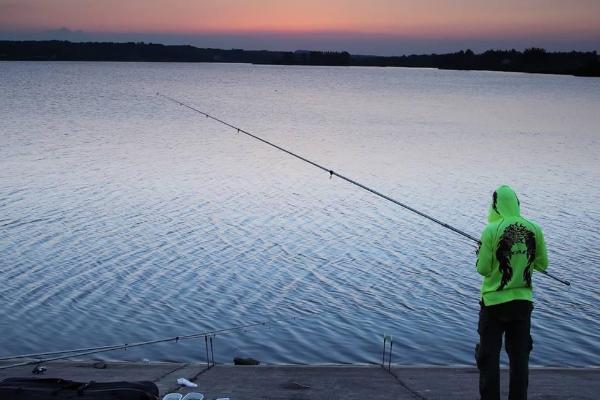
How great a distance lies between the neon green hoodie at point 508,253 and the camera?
16.9ft

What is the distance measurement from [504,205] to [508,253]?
0.36 m

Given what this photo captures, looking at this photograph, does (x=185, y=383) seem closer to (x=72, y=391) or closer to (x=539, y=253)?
(x=72, y=391)

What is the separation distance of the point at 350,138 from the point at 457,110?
1180 inches

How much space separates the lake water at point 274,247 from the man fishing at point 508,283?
4707 millimetres

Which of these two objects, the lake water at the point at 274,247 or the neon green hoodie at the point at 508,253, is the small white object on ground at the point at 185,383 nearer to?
the neon green hoodie at the point at 508,253

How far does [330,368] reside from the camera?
710cm

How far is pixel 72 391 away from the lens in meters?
5.11

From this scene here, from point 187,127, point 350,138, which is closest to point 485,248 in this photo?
A: point 350,138

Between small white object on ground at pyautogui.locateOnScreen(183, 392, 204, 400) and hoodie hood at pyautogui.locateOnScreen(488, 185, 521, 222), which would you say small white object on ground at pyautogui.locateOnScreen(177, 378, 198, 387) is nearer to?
small white object on ground at pyautogui.locateOnScreen(183, 392, 204, 400)

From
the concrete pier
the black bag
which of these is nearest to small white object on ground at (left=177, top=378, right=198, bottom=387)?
the concrete pier

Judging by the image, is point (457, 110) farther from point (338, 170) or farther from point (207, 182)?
point (207, 182)

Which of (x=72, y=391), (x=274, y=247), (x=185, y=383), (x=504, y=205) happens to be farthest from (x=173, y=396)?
(x=274, y=247)

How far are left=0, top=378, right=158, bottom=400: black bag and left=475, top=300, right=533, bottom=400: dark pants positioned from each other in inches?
98.1

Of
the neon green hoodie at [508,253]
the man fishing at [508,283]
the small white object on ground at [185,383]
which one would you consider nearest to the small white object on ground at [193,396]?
the small white object on ground at [185,383]
